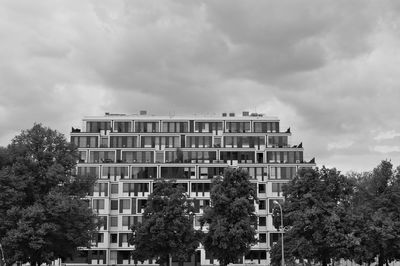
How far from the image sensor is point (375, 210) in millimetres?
83375

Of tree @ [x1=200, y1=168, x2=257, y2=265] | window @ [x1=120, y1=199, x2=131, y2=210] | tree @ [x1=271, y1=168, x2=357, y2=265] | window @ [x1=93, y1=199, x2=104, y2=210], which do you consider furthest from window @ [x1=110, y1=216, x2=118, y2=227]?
tree @ [x1=271, y1=168, x2=357, y2=265]

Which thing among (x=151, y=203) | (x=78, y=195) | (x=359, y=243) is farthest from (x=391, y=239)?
(x=78, y=195)

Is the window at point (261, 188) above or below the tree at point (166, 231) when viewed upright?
above

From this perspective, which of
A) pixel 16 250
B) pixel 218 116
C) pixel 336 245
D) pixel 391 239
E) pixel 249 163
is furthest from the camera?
pixel 218 116

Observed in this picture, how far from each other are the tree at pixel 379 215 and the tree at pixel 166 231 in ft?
74.9

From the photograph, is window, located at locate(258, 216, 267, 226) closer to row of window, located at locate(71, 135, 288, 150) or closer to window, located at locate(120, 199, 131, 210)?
row of window, located at locate(71, 135, 288, 150)

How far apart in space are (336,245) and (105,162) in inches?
2619

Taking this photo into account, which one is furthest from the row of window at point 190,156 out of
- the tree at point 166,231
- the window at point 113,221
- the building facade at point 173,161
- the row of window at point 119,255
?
the tree at point 166,231

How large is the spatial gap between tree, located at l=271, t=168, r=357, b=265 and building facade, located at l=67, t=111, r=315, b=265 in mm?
41459

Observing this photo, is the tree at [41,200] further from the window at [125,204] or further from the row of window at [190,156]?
the row of window at [190,156]

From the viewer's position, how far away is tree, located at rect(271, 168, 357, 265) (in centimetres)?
7181

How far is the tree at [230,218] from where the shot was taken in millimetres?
76875

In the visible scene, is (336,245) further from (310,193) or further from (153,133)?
(153,133)

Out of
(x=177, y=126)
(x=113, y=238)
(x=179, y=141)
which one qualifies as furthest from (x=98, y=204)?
(x=177, y=126)
